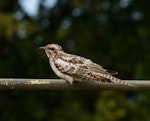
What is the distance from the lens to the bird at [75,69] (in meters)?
4.84

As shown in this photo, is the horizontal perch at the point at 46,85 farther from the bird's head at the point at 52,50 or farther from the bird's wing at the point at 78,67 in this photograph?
the bird's head at the point at 52,50

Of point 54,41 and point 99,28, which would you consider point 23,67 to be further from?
point 99,28

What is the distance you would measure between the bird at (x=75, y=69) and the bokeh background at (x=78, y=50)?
134 inches

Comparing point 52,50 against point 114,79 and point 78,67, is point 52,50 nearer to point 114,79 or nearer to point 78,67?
point 78,67

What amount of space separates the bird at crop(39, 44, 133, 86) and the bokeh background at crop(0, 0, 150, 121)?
3.41 metres

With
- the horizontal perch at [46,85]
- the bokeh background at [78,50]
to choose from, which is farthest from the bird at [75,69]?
the bokeh background at [78,50]

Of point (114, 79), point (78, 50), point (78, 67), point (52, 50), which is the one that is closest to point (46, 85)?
point (114, 79)

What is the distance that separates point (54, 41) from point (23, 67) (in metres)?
0.47

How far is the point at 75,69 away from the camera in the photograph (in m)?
5.16

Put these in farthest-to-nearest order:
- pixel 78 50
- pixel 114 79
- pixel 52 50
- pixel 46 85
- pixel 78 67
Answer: pixel 78 50 → pixel 52 50 → pixel 78 67 → pixel 114 79 → pixel 46 85

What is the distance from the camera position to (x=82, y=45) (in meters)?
9.72

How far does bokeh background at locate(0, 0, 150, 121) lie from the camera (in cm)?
901

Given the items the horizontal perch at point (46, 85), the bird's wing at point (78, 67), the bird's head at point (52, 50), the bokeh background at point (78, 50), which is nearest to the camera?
the horizontal perch at point (46, 85)

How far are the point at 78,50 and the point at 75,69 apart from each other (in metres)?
4.51
